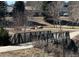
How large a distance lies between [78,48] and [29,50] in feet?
3.34

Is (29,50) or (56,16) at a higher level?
(56,16)

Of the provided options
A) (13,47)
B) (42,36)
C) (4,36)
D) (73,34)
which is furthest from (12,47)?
(73,34)

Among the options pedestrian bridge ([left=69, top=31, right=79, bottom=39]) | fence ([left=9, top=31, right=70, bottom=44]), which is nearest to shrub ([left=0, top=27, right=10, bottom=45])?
fence ([left=9, top=31, right=70, bottom=44])

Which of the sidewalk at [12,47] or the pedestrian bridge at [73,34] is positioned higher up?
the pedestrian bridge at [73,34]

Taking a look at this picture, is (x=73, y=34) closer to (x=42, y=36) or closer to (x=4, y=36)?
(x=42, y=36)

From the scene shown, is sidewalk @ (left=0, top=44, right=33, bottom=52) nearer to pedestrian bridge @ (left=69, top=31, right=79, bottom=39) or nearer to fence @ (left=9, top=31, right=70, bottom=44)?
fence @ (left=9, top=31, right=70, bottom=44)

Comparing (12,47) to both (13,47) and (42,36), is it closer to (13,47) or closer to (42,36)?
(13,47)

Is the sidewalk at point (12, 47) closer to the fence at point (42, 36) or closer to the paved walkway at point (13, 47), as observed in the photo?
the paved walkway at point (13, 47)

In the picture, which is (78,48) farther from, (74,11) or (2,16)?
(2,16)

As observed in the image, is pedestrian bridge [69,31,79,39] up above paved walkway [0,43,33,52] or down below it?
above

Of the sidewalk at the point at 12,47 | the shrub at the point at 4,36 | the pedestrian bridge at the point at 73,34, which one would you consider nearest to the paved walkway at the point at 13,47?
the sidewalk at the point at 12,47

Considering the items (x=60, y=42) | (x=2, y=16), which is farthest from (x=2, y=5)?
(x=60, y=42)

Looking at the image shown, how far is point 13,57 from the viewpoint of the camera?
18.2 feet

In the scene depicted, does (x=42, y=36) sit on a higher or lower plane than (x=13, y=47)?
higher
